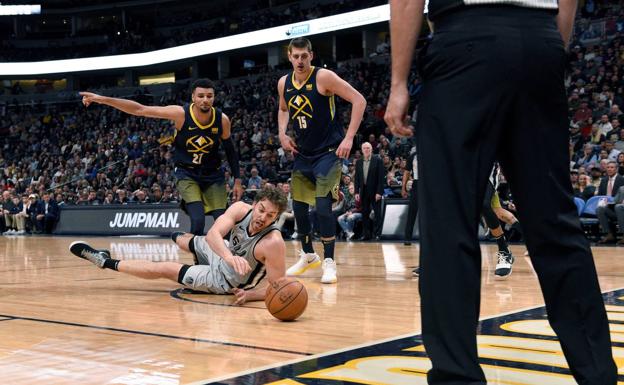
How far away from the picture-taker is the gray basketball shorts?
5293 millimetres

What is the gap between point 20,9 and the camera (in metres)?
36.9

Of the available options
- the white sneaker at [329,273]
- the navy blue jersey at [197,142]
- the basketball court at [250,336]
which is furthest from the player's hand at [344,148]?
the navy blue jersey at [197,142]

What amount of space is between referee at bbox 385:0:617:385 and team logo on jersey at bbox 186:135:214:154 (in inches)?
182

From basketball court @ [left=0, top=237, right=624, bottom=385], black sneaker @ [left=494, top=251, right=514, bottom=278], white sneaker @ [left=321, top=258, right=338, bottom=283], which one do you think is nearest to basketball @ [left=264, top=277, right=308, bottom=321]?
basketball court @ [left=0, top=237, right=624, bottom=385]

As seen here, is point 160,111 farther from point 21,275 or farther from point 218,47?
point 218,47

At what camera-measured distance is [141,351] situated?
10.7ft

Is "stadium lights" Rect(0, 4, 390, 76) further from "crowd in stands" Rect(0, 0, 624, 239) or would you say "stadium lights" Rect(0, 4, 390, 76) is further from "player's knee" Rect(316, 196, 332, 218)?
"player's knee" Rect(316, 196, 332, 218)

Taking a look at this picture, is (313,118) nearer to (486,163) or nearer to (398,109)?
(398,109)

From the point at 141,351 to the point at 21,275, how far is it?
4.64 metres

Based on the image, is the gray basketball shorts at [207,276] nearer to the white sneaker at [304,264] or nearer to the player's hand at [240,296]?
the player's hand at [240,296]

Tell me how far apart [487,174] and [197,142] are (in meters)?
4.77

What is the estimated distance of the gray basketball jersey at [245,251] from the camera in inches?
194

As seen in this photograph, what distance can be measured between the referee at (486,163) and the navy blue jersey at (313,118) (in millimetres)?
4263

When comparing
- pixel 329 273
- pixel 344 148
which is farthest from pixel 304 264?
pixel 344 148
